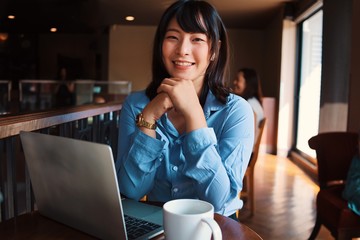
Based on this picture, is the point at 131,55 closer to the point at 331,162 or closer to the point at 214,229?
the point at 331,162

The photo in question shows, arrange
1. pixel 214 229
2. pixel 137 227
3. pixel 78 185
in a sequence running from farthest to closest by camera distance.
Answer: pixel 137 227
pixel 78 185
pixel 214 229

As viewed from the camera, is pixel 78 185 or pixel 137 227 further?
pixel 137 227

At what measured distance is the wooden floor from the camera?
117 inches

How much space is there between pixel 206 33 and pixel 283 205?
291 cm

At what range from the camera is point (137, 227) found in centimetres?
81

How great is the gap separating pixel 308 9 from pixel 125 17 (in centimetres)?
432

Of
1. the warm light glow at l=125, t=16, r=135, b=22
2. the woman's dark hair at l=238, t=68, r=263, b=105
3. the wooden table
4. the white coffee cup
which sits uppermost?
the warm light glow at l=125, t=16, r=135, b=22

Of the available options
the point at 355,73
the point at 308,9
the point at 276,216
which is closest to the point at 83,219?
the point at 276,216

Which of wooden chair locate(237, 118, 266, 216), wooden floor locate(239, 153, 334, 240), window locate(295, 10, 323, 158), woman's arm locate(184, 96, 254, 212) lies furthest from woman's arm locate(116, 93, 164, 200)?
window locate(295, 10, 323, 158)

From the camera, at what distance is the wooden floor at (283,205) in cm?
296

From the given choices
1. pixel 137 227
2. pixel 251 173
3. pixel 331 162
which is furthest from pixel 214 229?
pixel 251 173

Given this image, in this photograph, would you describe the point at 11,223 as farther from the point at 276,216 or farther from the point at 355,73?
the point at 355,73

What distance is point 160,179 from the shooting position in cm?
115

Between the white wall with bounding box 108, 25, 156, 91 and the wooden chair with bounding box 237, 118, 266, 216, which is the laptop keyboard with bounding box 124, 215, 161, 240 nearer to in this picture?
the wooden chair with bounding box 237, 118, 266, 216
